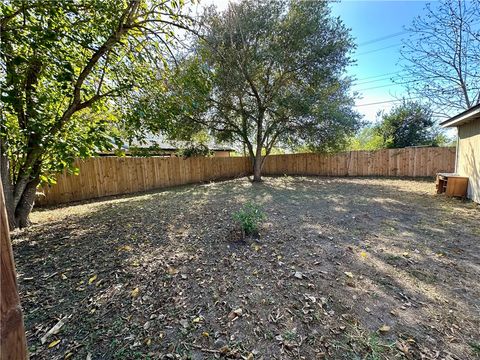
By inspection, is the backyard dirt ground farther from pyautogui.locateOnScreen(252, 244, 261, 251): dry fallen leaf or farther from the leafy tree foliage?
the leafy tree foliage

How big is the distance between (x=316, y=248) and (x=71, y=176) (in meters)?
7.37

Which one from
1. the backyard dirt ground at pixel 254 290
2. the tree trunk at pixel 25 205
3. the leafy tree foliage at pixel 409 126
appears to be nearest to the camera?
the backyard dirt ground at pixel 254 290

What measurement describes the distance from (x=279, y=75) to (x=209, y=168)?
5.72 metres

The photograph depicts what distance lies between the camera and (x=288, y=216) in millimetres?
4203

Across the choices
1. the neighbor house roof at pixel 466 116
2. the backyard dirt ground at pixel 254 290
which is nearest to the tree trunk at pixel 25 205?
the backyard dirt ground at pixel 254 290

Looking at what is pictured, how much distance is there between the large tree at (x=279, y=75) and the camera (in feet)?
24.4

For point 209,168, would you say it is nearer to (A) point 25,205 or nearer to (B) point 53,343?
(A) point 25,205

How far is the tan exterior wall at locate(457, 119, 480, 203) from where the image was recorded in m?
5.19

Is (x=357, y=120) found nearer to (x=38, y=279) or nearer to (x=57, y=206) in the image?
(x=38, y=279)

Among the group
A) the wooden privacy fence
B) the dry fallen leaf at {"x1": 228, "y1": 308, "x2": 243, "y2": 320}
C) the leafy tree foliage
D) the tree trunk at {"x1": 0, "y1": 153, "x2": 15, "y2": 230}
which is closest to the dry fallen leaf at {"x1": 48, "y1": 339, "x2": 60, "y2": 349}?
the dry fallen leaf at {"x1": 228, "y1": 308, "x2": 243, "y2": 320}

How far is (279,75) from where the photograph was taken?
8.66 meters

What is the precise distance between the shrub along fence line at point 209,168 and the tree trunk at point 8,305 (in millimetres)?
7188

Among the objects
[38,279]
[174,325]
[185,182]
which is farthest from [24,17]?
[185,182]

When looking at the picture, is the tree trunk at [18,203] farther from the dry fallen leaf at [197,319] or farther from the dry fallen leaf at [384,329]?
the dry fallen leaf at [384,329]
